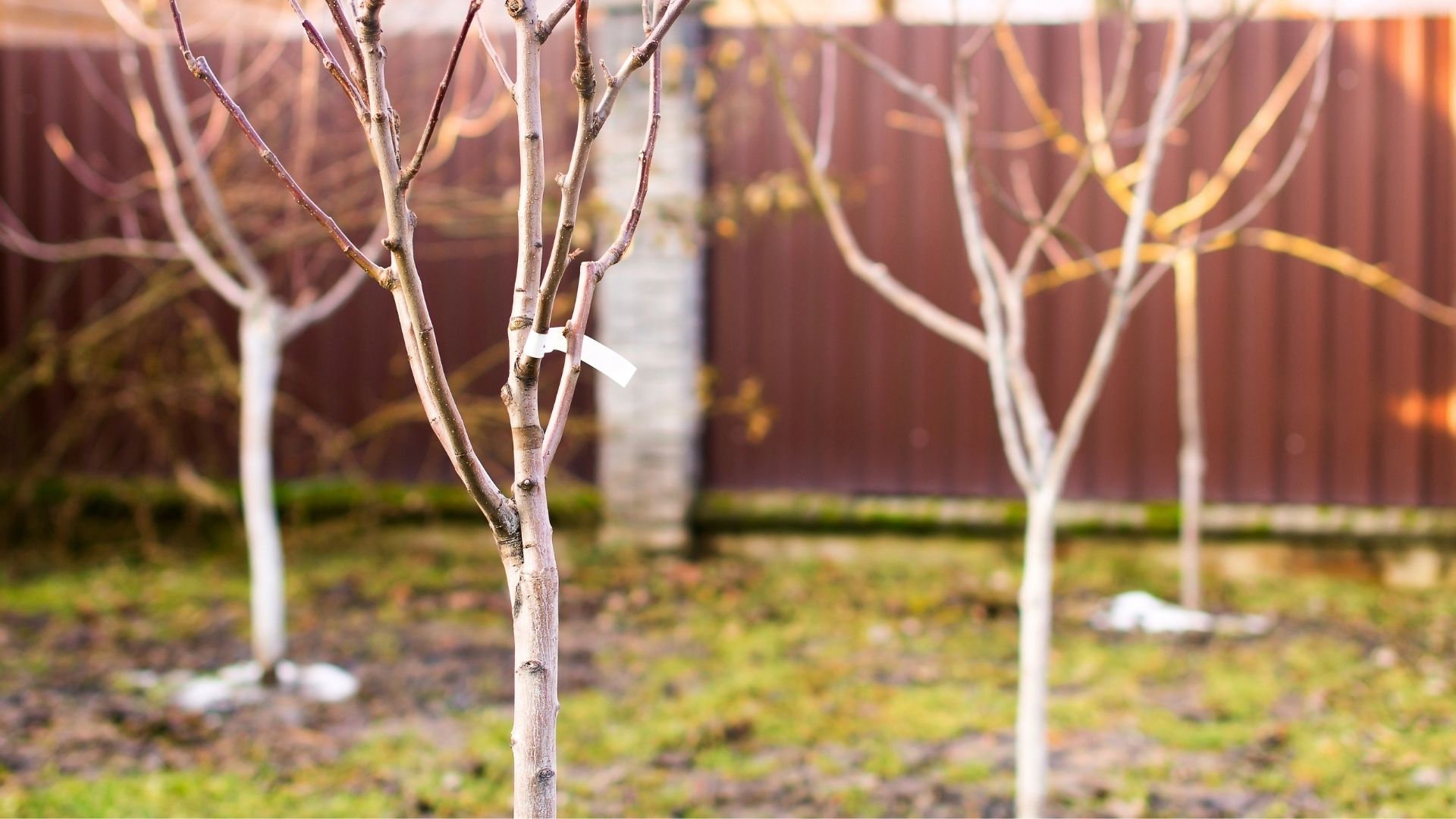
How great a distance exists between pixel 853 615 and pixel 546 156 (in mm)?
2659

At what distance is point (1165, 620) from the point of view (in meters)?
4.90

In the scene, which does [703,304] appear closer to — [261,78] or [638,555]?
[638,555]

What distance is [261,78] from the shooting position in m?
A: 6.09

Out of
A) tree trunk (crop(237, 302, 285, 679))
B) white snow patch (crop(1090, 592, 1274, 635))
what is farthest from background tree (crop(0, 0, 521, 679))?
white snow patch (crop(1090, 592, 1274, 635))

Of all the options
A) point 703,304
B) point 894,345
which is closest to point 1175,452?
point 894,345

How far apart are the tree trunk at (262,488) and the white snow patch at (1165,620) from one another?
2982 mm

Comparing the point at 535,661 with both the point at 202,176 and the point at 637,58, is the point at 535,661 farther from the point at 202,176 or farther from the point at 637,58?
the point at 202,176

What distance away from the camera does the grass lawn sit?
10.7 ft

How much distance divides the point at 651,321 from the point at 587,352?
4241mm

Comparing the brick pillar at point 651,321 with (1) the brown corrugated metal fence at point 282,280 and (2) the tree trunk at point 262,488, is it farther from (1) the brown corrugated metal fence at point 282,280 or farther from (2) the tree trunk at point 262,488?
(2) the tree trunk at point 262,488

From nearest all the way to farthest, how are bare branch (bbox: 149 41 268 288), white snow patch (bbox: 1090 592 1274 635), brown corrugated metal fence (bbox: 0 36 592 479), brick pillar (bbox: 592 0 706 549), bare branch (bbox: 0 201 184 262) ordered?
bare branch (bbox: 149 41 268 288)
white snow patch (bbox: 1090 592 1274 635)
bare branch (bbox: 0 201 184 262)
brick pillar (bbox: 592 0 706 549)
brown corrugated metal fence (bbox: 0 36 592 479)

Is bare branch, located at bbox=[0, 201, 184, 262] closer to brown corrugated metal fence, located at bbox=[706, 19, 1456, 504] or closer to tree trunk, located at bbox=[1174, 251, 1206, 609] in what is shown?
brown corrugated metal fence, located at bbox=[706, 19, 1456, 504]

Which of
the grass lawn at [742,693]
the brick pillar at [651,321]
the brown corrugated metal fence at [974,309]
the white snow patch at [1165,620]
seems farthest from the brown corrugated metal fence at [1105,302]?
the white snow patch at [1165,620]

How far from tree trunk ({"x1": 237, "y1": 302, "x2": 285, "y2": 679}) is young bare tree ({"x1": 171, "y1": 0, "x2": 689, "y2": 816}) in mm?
2609
